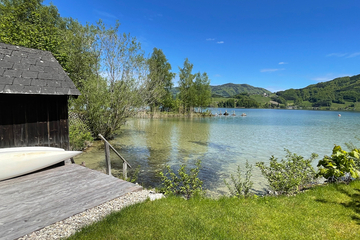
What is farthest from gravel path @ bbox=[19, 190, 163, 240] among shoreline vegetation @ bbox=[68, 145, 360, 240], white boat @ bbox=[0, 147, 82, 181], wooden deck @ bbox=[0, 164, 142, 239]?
white boat @ bbox=[0, 147, 82, 181]

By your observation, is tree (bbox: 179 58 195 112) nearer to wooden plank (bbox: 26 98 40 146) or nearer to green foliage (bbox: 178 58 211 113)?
green foliage (bbox: 178 58 211 113)

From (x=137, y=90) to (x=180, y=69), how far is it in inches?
1874

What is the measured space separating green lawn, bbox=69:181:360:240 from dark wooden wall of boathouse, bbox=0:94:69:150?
5489 millimetres

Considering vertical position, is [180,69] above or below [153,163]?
above

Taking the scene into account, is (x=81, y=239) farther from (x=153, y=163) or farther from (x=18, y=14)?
(x=18, y=14)

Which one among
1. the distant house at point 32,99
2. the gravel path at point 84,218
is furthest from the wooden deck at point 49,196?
the distant house at point 32,99

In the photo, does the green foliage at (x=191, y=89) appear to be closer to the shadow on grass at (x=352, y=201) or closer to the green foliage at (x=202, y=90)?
the green foliage at (x=202, y=90)

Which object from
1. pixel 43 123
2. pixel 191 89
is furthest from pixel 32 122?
pixel 191 89

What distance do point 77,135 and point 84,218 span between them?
12.3 m

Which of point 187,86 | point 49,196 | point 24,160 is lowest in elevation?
point 49,196

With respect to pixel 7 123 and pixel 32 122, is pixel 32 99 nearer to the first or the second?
pixel 32 122

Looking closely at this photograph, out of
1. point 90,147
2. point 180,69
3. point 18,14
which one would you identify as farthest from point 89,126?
point 180,69

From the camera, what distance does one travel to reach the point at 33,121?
7672mm

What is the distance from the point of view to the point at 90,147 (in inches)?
676
